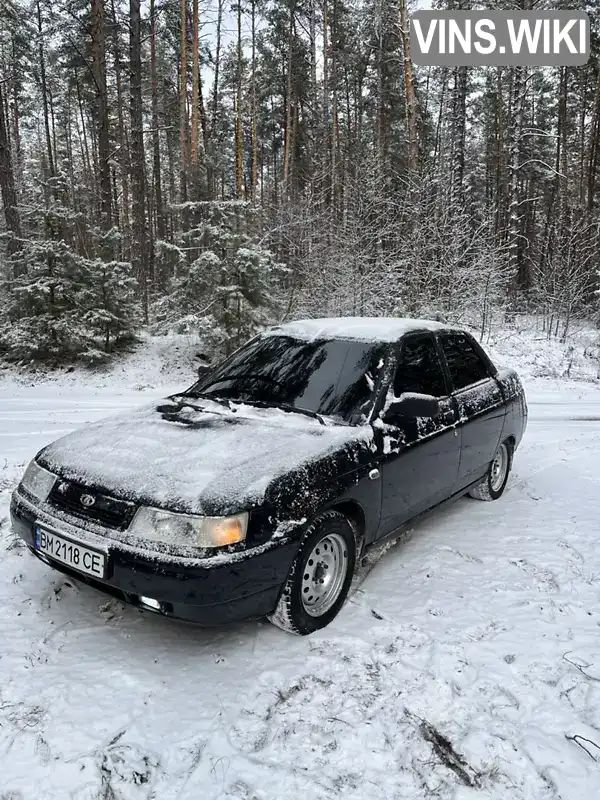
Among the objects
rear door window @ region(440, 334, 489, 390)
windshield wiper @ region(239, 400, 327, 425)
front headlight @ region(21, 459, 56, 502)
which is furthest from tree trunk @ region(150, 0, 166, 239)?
front headlight @ region(21, 459, 56, 502)

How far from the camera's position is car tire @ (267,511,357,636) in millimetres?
2898

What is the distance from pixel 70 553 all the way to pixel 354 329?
245 cm

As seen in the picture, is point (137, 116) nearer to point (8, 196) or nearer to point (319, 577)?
point (8, 196)

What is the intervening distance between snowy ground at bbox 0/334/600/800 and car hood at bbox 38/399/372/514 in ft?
2.86

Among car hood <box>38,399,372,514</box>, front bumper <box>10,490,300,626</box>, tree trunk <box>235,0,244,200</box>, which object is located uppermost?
tree trunk <box>235,0,244,200</box>

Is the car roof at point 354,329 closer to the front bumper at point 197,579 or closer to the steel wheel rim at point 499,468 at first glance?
the steel wheel rim at point 499,468

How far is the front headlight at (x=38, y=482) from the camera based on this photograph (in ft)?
10.1

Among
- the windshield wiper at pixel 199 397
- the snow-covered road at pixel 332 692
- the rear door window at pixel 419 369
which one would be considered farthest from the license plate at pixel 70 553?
the rear door window at pixel 419 369

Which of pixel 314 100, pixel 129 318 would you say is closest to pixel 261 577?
pixel 129 318

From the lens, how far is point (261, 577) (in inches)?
106

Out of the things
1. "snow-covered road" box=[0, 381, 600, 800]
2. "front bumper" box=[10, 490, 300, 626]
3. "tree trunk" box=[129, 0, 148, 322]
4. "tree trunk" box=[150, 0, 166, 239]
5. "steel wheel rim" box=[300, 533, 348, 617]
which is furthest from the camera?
"tree trunk" box=[150, 0, 166, 239]

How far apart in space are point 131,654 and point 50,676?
385 mm

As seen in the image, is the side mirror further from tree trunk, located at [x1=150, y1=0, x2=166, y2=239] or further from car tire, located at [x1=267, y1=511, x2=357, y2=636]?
tree trunk, located at [x1=150, y1=0, x2=166, y2=239]

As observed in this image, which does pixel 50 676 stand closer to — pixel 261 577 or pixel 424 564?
pixel 261 577
